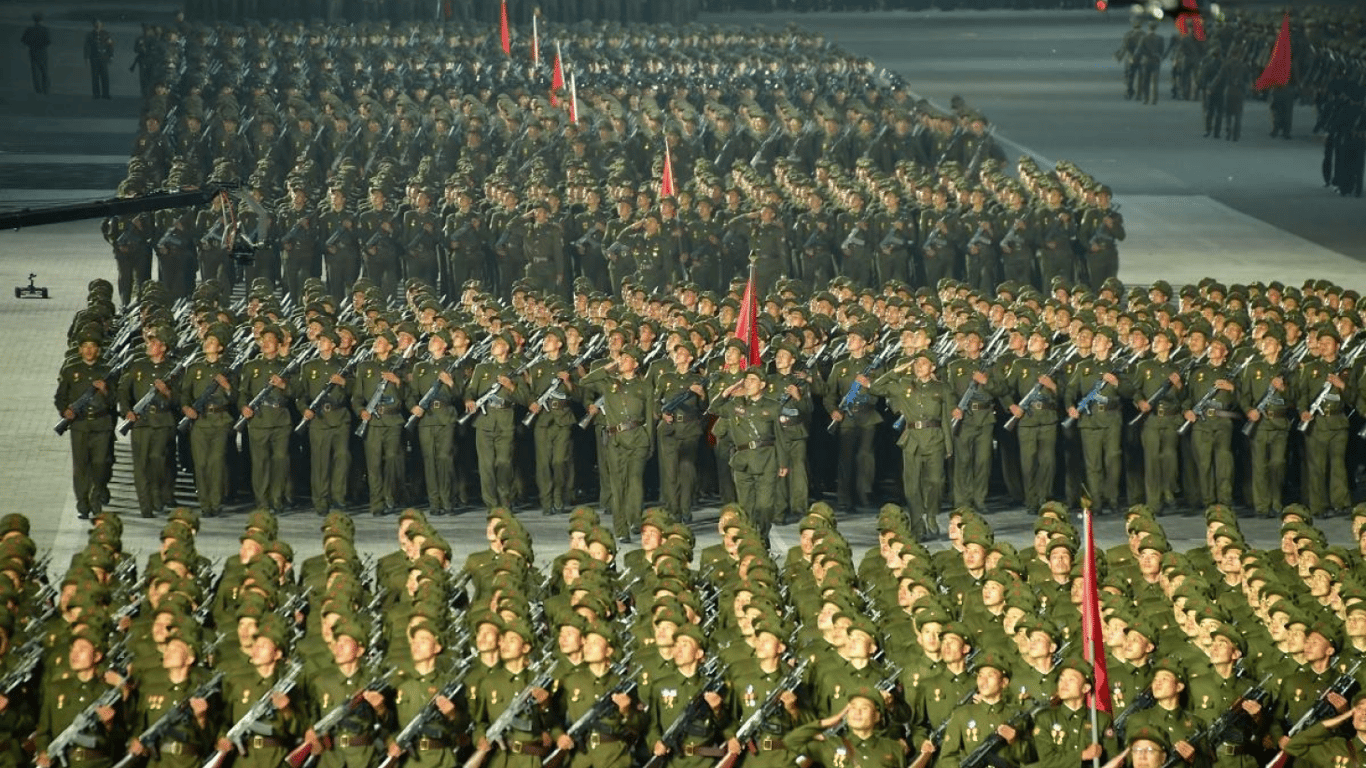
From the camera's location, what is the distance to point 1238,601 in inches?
636

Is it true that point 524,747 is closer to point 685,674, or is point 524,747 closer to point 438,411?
point 685,674

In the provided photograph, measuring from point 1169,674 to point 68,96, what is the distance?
47.2m

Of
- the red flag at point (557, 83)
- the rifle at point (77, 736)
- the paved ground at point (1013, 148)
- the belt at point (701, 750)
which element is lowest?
the paved ground at point (1013, 148)

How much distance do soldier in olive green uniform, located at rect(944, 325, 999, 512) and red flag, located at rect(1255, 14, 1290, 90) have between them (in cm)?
2399

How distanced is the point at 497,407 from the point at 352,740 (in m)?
7.71

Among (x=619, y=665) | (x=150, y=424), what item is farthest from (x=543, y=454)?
(x=619, y=665)

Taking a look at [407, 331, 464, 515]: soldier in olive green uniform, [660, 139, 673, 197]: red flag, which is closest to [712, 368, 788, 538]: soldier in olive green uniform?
[407, 331, 464, 515]: soldier in olive green uniform

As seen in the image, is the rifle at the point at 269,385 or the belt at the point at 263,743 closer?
the belt at the point at 263,743

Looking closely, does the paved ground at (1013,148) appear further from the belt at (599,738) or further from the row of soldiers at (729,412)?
the belt at (599,738)

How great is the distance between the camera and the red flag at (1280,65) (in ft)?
149

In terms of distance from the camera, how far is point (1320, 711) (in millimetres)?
14516

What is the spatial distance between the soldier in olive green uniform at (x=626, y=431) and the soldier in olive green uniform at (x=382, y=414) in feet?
5.16

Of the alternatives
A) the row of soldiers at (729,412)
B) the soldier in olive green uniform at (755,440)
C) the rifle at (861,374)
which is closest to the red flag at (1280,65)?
the row of soldiers at (729,412)

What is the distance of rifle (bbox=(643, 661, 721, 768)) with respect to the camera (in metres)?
14.6
